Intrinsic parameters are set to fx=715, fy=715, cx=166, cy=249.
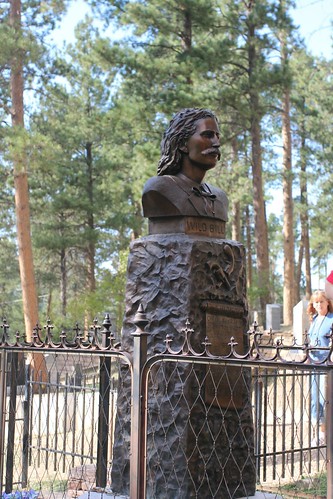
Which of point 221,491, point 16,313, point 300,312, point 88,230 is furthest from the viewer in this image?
point 16,313

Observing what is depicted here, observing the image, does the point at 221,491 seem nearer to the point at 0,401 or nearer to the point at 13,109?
the point at 0,401

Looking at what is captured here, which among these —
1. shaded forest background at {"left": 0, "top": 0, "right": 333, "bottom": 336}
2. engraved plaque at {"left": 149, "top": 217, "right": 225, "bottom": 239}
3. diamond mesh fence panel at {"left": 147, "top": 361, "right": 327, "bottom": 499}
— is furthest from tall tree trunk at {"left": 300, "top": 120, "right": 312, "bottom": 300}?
diamond mesh fence panel at {"left": 147, "top": 361, "right": 327, "bottom": 499}

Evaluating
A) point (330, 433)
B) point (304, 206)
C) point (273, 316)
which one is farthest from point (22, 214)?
point (304, 206)

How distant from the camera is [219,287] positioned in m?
5.71

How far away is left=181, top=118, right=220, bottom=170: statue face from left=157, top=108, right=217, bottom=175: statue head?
43mm

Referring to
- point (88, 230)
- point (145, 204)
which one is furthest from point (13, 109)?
point (145, 204)

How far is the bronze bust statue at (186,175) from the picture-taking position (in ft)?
18.7

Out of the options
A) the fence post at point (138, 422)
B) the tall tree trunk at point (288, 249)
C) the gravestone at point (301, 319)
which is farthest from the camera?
the tall tree trunk at point (288, 249)

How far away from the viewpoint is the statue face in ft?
19.0

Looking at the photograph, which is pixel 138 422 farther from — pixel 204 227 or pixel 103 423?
pixel 103 423

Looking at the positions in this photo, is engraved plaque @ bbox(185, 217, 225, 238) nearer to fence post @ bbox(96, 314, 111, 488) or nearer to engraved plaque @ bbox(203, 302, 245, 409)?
engraved plaque @ bbox(203, 302, 245, 409)

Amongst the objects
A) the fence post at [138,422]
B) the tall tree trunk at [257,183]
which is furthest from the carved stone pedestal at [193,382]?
the tall tree trunk at [257,183]

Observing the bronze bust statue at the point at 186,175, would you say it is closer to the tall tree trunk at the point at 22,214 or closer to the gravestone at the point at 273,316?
the tall tree trunk at the point at 22,214

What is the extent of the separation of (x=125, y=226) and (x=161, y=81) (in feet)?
32.9
